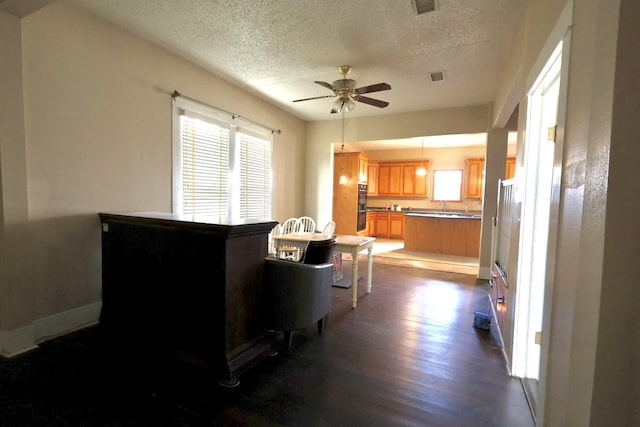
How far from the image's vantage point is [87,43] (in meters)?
2.62

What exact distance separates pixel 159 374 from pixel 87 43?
295 cm

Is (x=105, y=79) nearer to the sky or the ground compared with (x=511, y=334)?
nearer to the sky

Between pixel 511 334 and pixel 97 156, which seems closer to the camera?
pixel 511 334

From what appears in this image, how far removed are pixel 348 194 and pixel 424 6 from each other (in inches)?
201

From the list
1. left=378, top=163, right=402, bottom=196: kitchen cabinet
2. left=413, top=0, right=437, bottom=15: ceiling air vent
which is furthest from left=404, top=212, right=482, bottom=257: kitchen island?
left=413, top=0, right=437, bottom=15: ceiling air vent

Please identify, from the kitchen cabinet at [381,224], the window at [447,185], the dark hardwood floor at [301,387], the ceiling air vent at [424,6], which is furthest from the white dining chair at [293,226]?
the window at [447,185]

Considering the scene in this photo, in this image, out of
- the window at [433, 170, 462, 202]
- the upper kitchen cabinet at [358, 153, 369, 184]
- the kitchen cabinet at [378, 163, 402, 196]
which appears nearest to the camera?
the upper kitchen cabinet at [358, 153, 369, 184]

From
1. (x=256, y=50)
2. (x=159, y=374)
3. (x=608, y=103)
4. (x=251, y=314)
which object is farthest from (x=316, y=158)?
(x=608, y=103)

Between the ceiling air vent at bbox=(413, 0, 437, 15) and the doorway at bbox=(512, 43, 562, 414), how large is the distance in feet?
3.64

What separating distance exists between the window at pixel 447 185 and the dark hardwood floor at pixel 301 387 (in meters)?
6.43

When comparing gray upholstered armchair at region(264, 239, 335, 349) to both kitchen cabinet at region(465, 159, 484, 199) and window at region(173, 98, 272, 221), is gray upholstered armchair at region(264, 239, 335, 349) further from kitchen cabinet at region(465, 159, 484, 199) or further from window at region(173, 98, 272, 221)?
kitchen cabinet at region(465, 159, 484, 199)

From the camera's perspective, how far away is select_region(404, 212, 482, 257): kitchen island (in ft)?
21.0

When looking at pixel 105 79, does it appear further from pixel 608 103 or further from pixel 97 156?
pixel 608 103

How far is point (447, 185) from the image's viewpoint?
861 centimetres
